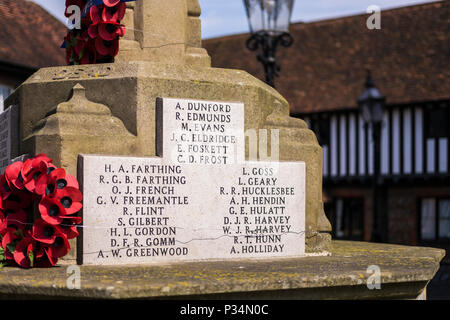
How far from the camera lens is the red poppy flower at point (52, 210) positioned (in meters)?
4.46

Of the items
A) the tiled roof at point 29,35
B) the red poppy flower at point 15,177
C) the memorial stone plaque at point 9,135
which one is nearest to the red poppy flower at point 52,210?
the red poppy flower at point 15,177

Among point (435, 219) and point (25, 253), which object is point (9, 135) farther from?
point (435, 219)

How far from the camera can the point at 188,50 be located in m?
6.12

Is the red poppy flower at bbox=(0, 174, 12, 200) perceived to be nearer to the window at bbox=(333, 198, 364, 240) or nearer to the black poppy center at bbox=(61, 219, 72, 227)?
the black poppy center at bbox=(61, 219, 72, 227)

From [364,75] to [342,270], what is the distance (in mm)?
23225

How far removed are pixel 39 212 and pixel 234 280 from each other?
1637 mm

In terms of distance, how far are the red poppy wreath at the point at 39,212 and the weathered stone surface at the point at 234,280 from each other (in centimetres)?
14

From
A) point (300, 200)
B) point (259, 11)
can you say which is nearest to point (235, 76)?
point (300, 200)

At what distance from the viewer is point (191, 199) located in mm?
5215

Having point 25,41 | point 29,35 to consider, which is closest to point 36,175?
point 25,41

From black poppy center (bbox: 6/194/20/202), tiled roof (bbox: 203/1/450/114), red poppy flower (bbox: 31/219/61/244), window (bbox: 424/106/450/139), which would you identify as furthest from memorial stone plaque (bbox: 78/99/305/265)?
tiled roof (bbox: 203/1/450/114)

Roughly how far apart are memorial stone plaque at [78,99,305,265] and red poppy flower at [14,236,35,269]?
42 centimetres

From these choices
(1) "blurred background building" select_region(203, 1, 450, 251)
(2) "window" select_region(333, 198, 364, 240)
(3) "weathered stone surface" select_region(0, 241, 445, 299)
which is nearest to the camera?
(3) "weathered stone surface" select_region(0, 241, 445, 299)

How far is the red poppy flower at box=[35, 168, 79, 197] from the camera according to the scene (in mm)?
4555
